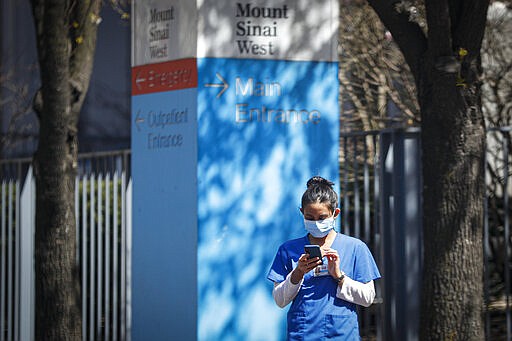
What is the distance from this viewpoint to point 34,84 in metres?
18.7

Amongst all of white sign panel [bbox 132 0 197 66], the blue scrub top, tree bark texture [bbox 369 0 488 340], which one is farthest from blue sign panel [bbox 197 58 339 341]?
the blue scrub top

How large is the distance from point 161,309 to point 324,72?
86.1 inches

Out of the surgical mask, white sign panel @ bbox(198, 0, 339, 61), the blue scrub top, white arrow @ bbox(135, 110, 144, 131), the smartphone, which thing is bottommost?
the blue scrub top

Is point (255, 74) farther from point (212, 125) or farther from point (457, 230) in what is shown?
point (457, 230)

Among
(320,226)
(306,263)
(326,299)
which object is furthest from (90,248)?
(306,263)

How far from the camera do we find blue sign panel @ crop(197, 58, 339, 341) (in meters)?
8.37

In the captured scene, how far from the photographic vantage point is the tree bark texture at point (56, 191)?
8289 millimetres

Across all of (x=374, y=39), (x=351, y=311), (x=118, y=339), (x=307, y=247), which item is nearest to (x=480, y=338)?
(x=351, y=311)

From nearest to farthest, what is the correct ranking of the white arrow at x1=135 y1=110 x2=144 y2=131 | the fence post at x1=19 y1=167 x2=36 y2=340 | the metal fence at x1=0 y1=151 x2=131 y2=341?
the white arrow at x1=135 y1=110 x2=144 y2=131 < the metal fence at x1=0 y1=151 x2=131 y2=341 < the fence post at x1=19 y1=167 x2=36 y2=340

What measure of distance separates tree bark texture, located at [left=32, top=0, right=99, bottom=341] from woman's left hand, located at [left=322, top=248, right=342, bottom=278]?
3.10m

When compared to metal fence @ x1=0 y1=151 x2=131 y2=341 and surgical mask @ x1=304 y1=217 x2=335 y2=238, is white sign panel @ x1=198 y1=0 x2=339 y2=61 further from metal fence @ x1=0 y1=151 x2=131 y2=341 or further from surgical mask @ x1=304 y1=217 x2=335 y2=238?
surgical mask @ x1=304 y1=217 x2=335 y2=238

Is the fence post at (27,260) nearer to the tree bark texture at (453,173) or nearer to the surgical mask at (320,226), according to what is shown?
the tree bark texture at (453,173)

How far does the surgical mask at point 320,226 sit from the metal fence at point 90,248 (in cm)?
503

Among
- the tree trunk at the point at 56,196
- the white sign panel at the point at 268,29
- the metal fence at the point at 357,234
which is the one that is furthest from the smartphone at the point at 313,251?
the metal fence at the point at 357,234
